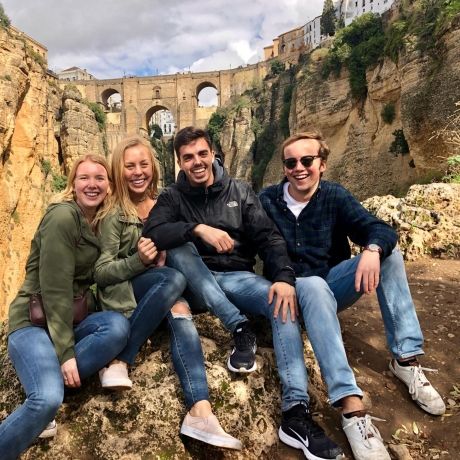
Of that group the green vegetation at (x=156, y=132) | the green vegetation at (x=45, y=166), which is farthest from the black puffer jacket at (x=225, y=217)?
the green vegetation at (x=156, y=132)

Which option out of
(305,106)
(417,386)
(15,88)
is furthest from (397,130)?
(417,386)

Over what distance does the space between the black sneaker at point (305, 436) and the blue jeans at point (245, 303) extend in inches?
2.3

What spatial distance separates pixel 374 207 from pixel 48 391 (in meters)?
5.71

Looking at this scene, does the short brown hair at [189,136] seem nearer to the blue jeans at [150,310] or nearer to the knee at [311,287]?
the blue jeans at [150,310]

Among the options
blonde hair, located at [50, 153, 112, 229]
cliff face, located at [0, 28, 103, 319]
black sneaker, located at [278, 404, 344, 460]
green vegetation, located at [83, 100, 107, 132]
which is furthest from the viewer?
green vegetation, located at [83, 100, 107, 132]

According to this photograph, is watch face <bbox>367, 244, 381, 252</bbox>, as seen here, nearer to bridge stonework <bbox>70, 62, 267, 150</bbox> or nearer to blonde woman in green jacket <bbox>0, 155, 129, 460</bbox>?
blonde woman in green jacket <bbox>0, 155, 129, 460</bbox>

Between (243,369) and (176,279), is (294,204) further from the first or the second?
(243,369)

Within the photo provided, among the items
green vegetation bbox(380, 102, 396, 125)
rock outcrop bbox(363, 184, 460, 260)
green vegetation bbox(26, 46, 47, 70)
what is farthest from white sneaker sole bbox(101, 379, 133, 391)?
green vegetation bbox(380, 102, 396, 125)

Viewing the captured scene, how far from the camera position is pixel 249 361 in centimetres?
255

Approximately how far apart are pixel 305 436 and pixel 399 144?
60.3ft

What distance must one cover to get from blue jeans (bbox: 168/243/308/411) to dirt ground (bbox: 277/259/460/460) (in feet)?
1.16

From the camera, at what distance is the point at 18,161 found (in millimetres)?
17188

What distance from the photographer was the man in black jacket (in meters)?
2.39

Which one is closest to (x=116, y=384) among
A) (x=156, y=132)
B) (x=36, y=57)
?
(x=36, y=57)
